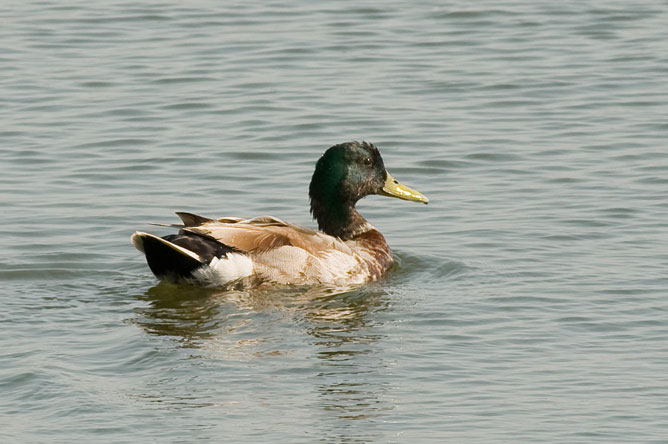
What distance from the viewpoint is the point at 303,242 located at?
39.4ft

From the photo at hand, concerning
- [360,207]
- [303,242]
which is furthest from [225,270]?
[360,207]

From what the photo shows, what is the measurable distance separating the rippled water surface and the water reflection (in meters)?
0.03


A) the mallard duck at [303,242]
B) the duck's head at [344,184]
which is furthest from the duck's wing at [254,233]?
the duck's head at [344,184]

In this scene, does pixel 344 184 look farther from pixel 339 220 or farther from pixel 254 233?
pixel 254 233

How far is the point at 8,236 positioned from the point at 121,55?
6.96 metres

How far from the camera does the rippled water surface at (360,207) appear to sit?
29.4 feet

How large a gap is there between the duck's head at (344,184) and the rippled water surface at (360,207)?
52 cm

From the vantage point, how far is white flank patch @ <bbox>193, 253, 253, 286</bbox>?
11.6 metres

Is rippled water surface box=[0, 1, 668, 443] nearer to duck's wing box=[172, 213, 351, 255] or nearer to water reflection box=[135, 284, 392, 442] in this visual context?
water reflection box=[135, 284, 392, 442]

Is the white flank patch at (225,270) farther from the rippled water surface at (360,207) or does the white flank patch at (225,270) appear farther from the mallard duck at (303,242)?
the rippled water surface at (360,207)

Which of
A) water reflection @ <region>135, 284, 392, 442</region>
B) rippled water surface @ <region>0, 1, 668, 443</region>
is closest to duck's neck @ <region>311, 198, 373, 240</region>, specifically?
rippled water surface @ <region>0, 1, 668, 443</region>

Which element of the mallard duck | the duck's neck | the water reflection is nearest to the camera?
the water reflection

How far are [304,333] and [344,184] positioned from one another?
2430 mm

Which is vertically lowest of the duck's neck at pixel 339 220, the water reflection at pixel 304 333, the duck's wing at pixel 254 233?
the water reflection at pixel 304 333
